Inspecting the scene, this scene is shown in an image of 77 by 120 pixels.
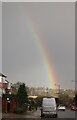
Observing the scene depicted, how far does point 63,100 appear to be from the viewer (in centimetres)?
9919

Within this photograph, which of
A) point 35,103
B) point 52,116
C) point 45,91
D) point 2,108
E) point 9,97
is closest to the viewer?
point 52,116

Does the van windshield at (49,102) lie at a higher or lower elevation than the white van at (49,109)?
higher

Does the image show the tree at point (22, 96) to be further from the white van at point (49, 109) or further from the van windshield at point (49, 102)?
the white van at point (49, 109)

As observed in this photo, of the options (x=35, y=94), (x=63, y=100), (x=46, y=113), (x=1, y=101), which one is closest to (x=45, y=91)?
(x=35, y=94)

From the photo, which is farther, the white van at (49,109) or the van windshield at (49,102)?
the van windshield at (49,102)

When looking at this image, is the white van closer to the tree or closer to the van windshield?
the van windshield

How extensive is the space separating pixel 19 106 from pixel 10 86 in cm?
2653

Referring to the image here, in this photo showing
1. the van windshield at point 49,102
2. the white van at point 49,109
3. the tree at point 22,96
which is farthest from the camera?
the tree at point 22,96

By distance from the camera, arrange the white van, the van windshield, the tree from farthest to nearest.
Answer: the tree < the van windshield < the white van

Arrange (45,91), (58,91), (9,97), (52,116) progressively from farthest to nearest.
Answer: (58,91)
(45,91)
(9,97)
(52,116)

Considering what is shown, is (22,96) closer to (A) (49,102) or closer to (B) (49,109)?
(A) (49,102)

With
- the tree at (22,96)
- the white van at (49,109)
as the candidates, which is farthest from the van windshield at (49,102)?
the tree at (22,96)

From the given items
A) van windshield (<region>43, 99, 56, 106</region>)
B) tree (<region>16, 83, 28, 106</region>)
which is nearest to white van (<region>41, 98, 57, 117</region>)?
van windshield (<region>43, 99, 56, 106</region>)

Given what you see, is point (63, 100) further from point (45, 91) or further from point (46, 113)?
point (46, 113)
